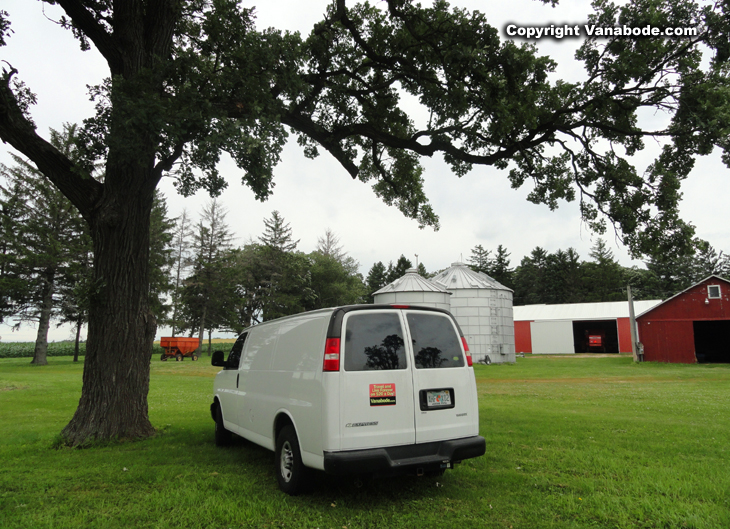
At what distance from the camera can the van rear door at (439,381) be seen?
5.12 m

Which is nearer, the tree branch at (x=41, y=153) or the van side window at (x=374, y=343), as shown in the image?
the van side window at (x=374, y=343)

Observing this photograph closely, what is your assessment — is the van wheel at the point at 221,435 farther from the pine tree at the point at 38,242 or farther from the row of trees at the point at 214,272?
the pine tree at the point at 38,242

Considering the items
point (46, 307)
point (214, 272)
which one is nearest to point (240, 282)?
point (214, 272)

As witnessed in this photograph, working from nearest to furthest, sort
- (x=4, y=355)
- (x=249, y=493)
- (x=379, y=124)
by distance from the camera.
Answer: (x=249, y=493)
(x=379, y=124)
(x=4, y=355)

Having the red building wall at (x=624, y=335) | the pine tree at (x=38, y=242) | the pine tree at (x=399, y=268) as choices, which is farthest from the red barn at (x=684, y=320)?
the pine tree at (x=399, y=268)

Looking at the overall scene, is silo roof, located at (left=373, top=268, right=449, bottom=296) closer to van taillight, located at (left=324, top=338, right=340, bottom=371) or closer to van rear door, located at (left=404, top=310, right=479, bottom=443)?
van rear door, located at (left=404, top=310, right=479, bottom=443)

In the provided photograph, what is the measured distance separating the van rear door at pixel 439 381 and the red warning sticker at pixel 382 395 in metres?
0.28

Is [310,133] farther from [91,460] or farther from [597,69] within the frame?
[91,460]

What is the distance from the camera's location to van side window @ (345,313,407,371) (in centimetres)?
500

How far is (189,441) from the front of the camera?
27.5 ft

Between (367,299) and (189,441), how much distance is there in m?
78.1

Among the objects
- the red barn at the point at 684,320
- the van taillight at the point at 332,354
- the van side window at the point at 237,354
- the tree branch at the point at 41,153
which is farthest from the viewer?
the red barn at the point at 684,320

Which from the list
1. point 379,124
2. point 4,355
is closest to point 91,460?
point 379,124

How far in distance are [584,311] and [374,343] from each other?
2113 inches
